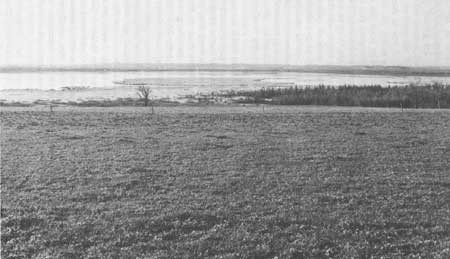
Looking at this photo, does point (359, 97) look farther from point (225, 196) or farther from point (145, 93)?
point (225, 196)

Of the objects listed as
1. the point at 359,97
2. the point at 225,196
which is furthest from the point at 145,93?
the point at 225,196

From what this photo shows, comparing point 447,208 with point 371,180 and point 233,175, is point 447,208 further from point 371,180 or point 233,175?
point 233,175

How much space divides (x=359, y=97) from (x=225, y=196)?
66181mm

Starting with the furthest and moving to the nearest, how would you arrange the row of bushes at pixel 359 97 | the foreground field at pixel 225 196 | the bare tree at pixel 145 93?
the row of bushes at pixel 359 97
the bare tree at pixel 145 93
the foreground field at pixel 225 196

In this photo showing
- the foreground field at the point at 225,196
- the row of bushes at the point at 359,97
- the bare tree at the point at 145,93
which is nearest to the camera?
the foreground field at the point at 225,196

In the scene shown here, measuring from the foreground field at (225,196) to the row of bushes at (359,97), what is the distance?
4506cm

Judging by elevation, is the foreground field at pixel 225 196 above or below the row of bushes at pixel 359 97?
below

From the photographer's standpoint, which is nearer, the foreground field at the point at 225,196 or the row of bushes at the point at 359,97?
the foreground field at the point at 225,196

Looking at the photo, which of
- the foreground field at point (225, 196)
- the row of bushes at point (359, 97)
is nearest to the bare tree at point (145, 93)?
the row of bushes at point (359, 97)

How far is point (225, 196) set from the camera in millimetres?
13391

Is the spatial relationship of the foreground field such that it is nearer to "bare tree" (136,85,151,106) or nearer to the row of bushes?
"bare tree" (136,85,151,106)

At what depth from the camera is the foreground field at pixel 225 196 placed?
9.27 meters

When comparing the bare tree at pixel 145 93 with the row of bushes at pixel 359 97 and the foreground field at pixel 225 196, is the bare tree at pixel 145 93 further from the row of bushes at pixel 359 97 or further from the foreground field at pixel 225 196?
the foreground field at pixel 225 196

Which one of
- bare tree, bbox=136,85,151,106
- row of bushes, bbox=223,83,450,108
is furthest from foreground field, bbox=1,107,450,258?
row of bushes, bbox=223,83,450,108
